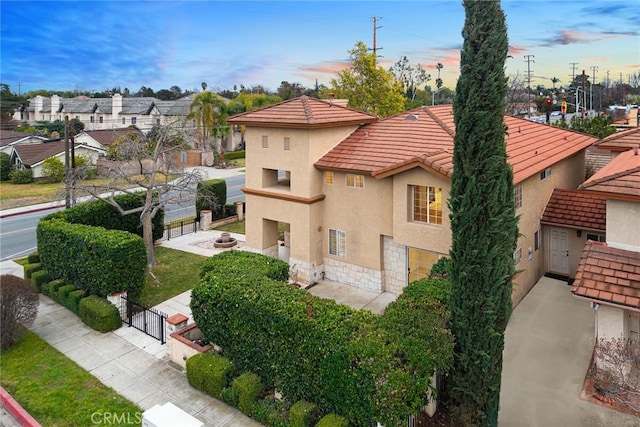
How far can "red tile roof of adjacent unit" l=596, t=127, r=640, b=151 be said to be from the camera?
18469mm

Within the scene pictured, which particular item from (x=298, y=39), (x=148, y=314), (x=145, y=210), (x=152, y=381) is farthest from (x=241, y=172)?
(x=152, y=381)

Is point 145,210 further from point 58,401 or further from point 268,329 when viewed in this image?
point 268,329

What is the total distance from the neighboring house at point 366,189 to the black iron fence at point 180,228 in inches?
298

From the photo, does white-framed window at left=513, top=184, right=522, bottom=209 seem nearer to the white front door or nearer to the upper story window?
the upper story window

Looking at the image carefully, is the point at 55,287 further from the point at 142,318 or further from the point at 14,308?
the point at 142,318

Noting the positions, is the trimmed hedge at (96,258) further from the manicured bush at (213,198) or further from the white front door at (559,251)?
the white front door at (559,251)

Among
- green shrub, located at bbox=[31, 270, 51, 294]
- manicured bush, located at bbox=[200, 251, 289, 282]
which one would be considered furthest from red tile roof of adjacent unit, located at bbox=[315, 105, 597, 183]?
green shrub, located at bbox=[31, 270, 51, 294]

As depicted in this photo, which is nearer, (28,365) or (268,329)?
(268,329)

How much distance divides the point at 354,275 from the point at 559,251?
29.0 feet

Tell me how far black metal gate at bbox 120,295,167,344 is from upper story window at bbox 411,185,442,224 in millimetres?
9859

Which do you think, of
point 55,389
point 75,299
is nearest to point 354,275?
point 75,299

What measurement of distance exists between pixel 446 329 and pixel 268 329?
4287 millimetres

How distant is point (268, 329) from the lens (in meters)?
11.2

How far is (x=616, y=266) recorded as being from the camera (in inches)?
470
